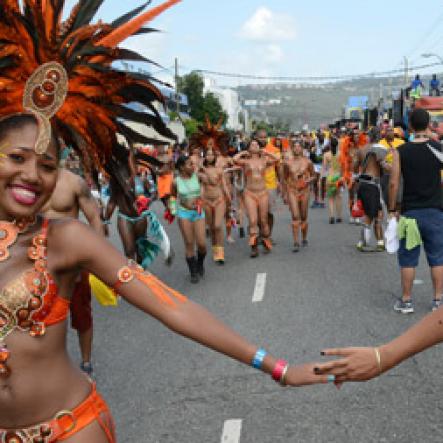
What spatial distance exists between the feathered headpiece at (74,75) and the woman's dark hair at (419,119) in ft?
13.8

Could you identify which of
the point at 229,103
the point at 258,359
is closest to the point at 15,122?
the point at 258,359

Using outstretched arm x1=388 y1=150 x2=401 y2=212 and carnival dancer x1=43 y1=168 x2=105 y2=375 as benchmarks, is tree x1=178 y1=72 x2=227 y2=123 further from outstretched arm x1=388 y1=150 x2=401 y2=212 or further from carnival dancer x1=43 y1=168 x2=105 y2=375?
carnival dancer x1=43 y1=168 x2=105 y2=375

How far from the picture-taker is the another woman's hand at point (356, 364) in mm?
3059

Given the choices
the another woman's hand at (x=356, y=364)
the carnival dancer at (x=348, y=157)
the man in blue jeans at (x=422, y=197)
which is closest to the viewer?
the another woman's hand at (x=356, y=364)

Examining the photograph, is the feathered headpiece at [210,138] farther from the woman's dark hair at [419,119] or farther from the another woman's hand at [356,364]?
the another woman's hand at [356,364]

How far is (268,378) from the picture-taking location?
5.78 metres

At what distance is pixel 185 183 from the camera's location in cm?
1057

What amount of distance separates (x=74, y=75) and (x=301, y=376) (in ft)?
5.14

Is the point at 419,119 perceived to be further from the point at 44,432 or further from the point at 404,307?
the point at 44,432

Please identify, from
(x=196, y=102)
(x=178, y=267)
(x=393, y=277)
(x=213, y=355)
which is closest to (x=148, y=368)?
(x=213, y=355)

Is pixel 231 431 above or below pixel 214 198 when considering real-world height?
below

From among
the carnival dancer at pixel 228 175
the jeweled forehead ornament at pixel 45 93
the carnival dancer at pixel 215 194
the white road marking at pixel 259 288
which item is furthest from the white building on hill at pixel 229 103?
the jeweled forehead ornament at pixel 45 93

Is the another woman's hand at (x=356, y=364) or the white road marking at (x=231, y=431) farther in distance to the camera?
the white road marking at (x=231, y=431)

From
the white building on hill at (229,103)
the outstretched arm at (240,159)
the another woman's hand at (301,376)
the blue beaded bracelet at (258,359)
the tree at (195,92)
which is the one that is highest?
the blue beaded bracelet at (258,359)
